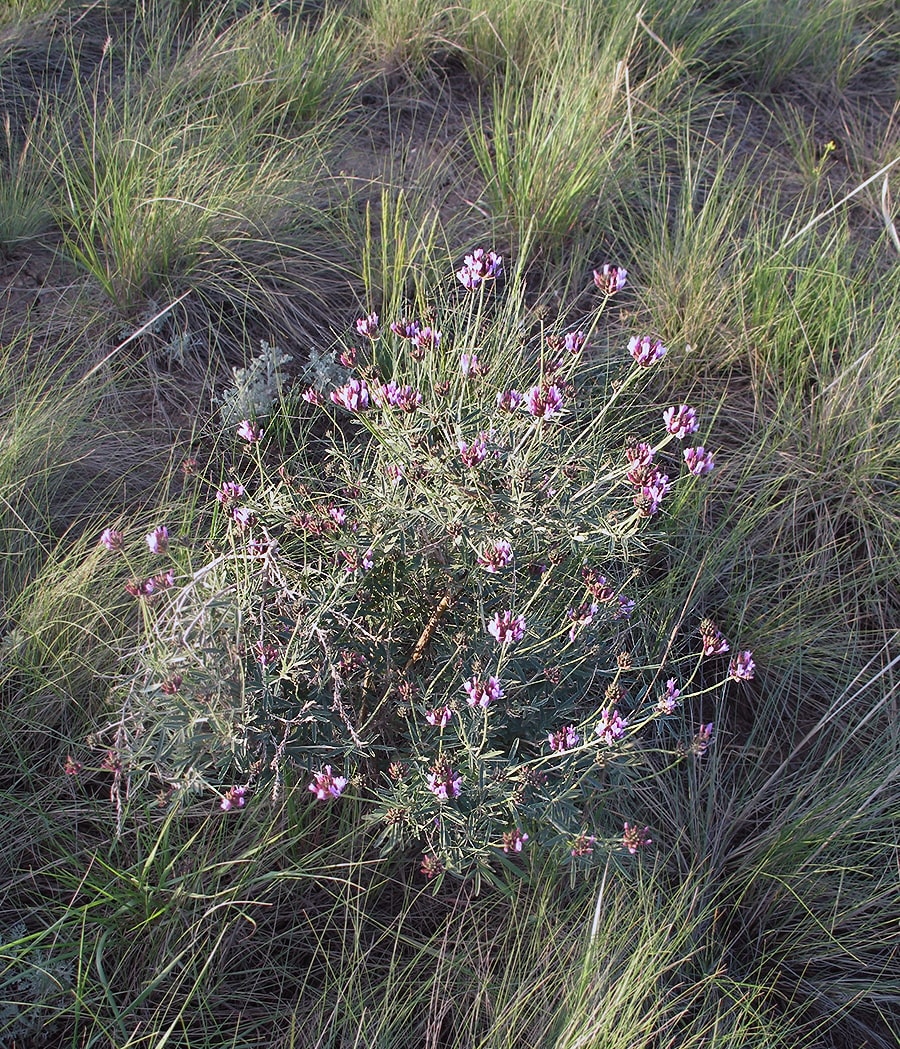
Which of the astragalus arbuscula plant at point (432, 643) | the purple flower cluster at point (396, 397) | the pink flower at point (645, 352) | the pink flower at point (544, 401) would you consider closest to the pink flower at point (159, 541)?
the astragalus arbuscula plant at point (432, 643)

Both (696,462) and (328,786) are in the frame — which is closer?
(328,786)

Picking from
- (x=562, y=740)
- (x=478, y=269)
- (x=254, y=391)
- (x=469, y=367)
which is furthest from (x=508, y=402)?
(x=254, y=391)

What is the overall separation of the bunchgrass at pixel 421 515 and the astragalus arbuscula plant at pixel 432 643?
0.02 metres

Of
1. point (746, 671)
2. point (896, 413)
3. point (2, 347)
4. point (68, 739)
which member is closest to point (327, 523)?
point (68, 739)

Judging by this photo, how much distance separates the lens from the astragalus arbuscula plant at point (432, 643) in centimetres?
167

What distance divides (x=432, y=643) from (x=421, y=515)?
354 mm

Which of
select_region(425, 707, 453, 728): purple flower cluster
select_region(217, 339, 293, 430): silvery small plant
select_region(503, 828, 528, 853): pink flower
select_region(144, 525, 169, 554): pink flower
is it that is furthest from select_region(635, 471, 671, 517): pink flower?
select_region(217, 339, 293, 430): silvery small plant

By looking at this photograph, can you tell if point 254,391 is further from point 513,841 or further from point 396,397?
point 513,841

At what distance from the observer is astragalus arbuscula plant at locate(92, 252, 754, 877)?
167 centimetres

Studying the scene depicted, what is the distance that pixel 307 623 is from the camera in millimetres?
1757

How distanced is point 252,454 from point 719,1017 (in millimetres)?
1724

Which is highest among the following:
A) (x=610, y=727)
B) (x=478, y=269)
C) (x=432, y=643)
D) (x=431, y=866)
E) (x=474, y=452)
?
(x=478, y=269)

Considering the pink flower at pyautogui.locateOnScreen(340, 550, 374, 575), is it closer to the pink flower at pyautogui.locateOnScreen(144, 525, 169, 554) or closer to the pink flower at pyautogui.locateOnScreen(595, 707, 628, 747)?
the pink flower at pyautogui.locateOnScreen(144, 525, 169, 554)

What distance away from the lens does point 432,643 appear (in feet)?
6.62
